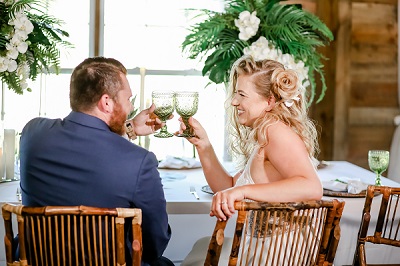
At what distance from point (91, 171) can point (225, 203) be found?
0.34 m

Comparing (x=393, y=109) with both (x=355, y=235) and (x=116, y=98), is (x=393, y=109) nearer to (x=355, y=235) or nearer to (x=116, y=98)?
(x=355, y=235)

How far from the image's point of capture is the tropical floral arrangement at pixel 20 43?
99.3 inches

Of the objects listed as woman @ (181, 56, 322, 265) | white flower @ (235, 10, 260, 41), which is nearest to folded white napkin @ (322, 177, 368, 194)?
woman @ (181, 56, 322, 265)

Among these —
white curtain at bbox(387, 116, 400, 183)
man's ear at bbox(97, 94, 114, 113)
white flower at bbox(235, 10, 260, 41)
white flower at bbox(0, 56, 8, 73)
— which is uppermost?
white flower at bbox(235, 10, 260, 41)

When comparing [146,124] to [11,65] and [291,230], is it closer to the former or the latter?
[11,65]

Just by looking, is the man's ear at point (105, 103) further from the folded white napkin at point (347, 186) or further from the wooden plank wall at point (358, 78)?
the wooden plank wall at point (358, 78)

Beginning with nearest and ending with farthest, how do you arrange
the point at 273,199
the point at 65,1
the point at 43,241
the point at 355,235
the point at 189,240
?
Result: the point at 43,241
the point at 273,199
the point at 355,235
the point at 189,240
the point at 65,1

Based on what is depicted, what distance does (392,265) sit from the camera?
2482 millimetres

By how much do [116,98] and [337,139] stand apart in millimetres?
2618

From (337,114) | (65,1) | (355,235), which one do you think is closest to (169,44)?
(65,1)

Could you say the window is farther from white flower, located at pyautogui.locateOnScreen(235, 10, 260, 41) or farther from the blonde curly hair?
the blonde curly hair

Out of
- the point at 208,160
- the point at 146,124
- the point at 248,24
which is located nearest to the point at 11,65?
the point at 146,124

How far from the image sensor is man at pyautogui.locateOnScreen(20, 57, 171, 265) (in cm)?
159

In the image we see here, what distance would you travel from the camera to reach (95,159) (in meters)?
1.60
